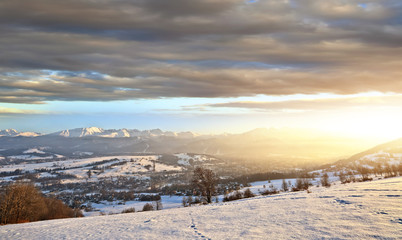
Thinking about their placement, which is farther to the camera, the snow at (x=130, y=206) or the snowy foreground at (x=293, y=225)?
the snow at (x=130, y=206)

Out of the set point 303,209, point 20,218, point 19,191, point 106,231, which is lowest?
point 20,218

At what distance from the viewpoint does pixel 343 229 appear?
37.6ft

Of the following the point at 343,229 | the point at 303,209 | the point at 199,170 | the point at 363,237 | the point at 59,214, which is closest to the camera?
the point at 363,237

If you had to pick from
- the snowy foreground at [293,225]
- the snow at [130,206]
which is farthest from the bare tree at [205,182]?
the snow at [130,206]

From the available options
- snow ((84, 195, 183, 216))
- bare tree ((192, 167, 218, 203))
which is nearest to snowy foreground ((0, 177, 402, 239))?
bare tree ((192, 167, 218, 203))

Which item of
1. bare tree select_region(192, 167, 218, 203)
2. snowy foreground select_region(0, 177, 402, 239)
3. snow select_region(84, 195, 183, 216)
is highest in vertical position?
snowy foreground select_region(0, 177, 402, 239)

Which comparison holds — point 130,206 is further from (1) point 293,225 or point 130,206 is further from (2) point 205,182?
(1) point 293,225

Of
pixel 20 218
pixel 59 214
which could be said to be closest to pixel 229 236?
pixel 20 218

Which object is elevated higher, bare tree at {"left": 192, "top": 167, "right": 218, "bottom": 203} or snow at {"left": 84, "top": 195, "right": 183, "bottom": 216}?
bare tree at {"left": 192, "top": 167, "right": 218, "bottom": 203}

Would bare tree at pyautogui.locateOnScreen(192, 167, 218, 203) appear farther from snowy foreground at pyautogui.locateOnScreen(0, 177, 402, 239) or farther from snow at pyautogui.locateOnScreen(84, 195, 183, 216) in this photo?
snow at pyautogui.locateOnScreen(84, 195, 183, 216)

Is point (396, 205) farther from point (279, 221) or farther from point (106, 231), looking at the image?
point (106, 231)

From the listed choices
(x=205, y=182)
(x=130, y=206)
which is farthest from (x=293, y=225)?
(x=130, y=206)

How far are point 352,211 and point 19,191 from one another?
5661 centimetres

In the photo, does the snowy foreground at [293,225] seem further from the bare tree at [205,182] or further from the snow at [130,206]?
the snow at [130,206]
